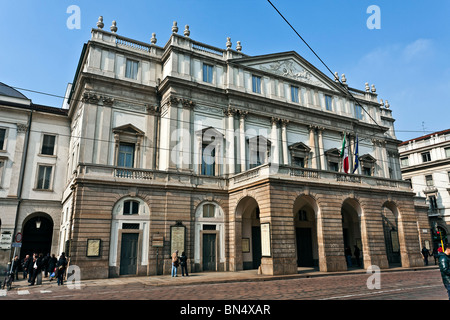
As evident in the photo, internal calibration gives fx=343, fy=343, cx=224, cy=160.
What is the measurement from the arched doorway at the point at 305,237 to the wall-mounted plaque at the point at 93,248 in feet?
49.5

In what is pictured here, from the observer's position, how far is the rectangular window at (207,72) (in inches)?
1171

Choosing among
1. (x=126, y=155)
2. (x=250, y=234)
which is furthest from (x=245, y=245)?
(x=126, y=155)

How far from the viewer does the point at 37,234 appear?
3164 centimetres

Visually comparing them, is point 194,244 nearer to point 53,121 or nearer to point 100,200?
point 100,200

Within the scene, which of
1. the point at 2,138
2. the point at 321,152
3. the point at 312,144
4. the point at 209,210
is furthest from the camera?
the point at 321,152

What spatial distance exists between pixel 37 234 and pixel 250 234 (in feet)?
65.1

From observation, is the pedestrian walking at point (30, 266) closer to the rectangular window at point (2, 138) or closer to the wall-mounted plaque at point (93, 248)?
the wall-mounted plaque at point (93, 248)

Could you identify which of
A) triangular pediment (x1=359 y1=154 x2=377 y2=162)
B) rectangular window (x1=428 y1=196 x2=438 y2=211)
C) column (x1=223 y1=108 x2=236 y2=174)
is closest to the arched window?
column (x1=223 y1=108 x2=236 y2=174)

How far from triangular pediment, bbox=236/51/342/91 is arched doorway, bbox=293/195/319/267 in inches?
524

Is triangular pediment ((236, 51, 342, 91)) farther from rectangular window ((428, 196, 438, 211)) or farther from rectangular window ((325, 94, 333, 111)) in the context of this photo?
rectangular window ((428, 196, 438, 211))

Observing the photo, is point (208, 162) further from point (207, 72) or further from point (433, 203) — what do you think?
point (433, 203)

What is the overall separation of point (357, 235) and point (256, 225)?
31.6ft

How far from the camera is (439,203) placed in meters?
48.2

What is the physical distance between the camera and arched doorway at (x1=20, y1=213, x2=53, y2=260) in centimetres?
3092
